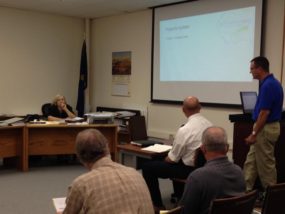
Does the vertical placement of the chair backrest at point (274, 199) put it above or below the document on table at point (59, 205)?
above

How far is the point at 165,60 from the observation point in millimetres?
7016

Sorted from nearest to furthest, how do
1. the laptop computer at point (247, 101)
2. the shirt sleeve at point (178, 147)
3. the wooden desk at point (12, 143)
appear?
the shirt sleeve at point (178, 147)
the laptop computer at point (247, 101)
the wooden desk at point (12, 143)

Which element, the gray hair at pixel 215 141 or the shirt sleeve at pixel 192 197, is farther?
the gray hair at pixel 215 141

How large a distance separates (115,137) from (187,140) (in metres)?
2.65

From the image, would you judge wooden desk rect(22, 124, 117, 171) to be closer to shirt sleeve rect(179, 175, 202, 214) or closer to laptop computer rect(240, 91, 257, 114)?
laptop computer rect(240, 91, 257, 114)

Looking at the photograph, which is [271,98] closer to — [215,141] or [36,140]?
[215,141]

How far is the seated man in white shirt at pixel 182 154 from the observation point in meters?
3.70

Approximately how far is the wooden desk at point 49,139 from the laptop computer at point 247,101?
7.44 feet

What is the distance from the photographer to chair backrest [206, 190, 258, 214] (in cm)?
202

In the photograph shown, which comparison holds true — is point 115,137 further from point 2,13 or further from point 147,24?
point 2,13

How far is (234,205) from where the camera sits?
207cm

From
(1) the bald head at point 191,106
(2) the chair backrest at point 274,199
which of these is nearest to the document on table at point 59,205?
(2) the chair backrest at point 274,199

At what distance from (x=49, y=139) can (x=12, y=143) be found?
53cm

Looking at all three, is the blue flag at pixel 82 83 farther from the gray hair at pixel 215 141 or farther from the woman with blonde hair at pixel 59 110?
the gray hair at pixel 215 141
